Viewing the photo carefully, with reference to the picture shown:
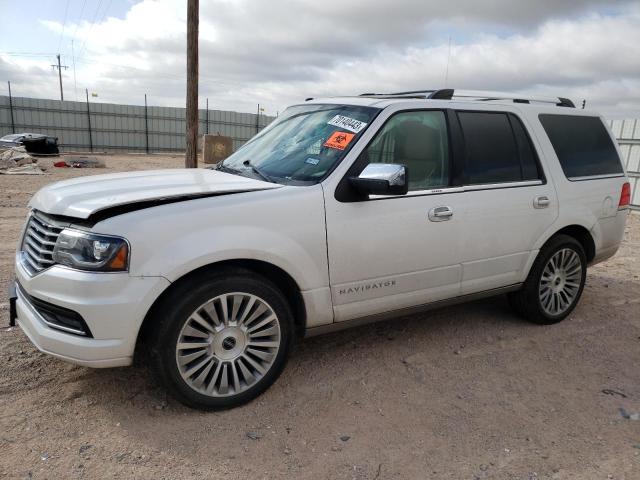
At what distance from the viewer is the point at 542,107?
4.47 m

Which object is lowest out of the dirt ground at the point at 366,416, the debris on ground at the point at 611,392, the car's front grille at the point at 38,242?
the debris on ground at the point at 611,392

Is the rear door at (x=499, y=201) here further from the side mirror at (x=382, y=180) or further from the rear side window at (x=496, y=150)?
the side mirror at (x=382, y=180)

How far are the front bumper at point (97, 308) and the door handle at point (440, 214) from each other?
185 cm

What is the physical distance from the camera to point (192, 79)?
31.9ft

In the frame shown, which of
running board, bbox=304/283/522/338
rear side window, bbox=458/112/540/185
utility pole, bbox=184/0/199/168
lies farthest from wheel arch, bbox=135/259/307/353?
utility pole, bbox=184/0/199/168

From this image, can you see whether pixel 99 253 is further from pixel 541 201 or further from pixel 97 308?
pixel 541 201

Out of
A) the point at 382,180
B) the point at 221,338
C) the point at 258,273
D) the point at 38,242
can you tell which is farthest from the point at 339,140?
the point at 38,242

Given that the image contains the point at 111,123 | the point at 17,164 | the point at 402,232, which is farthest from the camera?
the point at 111,123

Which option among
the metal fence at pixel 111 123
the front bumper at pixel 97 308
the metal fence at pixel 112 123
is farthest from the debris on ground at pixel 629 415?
the metal fence at pixel 112 123

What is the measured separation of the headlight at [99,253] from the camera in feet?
8.57

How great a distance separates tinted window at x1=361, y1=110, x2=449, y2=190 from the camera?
11.7 feet

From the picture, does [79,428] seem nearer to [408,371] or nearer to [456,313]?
[408,371]

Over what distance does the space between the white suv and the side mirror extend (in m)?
0.01

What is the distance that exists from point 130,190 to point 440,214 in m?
2.05
